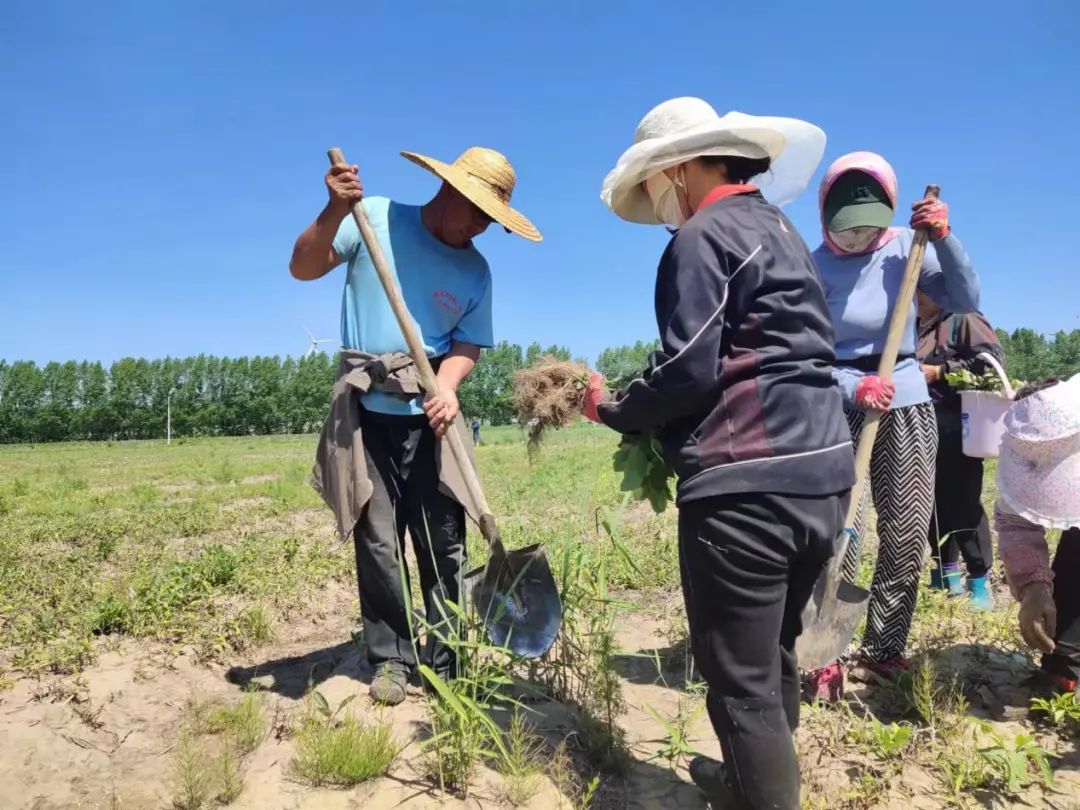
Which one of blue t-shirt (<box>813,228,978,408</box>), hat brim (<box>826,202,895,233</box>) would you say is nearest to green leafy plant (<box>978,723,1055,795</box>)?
blue t-shirt (<box>813,228,978,408</box>)

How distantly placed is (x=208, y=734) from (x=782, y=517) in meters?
2.12

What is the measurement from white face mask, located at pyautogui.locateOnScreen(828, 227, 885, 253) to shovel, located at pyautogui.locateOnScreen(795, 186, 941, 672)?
0.47 ft

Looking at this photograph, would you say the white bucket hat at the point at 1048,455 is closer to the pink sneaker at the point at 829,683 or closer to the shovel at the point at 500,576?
the pink sneaker at the point at 829,683

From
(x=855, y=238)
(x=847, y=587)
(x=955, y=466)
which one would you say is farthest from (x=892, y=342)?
(x=955, y=466)

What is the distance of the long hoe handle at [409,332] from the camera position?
242 cm

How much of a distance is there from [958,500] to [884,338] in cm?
190

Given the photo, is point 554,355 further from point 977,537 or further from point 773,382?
point 977,537

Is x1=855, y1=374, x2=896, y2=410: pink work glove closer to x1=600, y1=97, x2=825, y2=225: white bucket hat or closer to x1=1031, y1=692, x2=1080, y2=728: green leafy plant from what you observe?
x1=600, y1=97, x2=825, y2=225: white bucket hat

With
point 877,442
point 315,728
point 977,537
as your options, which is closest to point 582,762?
point 315,728

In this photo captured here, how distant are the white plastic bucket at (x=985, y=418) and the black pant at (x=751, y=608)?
1446 mm

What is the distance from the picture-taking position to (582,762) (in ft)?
7.54

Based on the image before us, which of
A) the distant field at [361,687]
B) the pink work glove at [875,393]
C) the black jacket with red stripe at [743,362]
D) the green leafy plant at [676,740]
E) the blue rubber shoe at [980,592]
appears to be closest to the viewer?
the black jacket with red stripe at [743,362]

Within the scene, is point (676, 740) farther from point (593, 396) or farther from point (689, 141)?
point (689, 141)

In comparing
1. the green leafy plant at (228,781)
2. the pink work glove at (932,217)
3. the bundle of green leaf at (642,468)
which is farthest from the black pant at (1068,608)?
the green leafy plant at (228,781)
